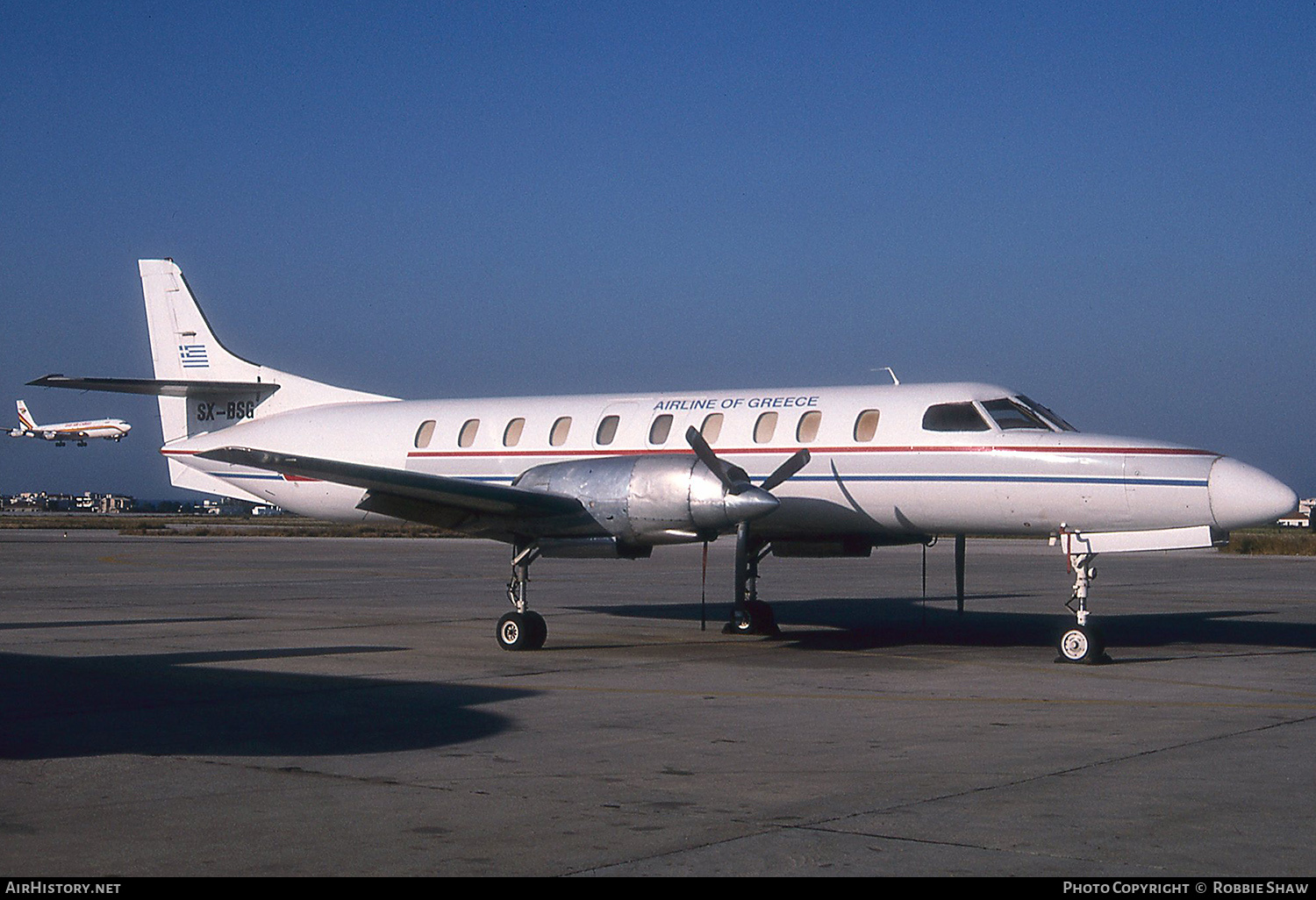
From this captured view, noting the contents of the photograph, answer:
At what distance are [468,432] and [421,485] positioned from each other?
3647 millimetres

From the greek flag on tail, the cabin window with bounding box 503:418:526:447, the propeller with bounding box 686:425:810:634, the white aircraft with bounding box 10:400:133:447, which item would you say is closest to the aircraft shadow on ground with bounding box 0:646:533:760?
the propeller with bounding box 686:425:810:634

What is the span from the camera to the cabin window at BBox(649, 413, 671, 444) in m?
16.9

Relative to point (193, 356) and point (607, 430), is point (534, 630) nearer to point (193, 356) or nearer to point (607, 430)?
point (607, 430)

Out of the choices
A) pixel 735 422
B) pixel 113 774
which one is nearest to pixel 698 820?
pixel 113 774

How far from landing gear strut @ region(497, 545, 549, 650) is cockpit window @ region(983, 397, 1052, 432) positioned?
568 centimetres

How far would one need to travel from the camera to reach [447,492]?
14883 mm

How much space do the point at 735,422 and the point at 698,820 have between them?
32.7 feet

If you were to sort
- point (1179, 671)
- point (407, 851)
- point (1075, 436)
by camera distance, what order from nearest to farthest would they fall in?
point (407, 851) < point (1179, 671) < point (1075, 436)

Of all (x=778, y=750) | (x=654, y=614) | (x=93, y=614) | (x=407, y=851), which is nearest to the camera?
(x=407, y=851)

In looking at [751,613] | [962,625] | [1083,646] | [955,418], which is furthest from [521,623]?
[962,625]

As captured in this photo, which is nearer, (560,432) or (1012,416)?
(1012,416)

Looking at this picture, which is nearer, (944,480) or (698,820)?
(698,820)

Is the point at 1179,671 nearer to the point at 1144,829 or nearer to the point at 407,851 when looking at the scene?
the point at 1144,829

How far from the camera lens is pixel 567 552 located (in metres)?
15.1
